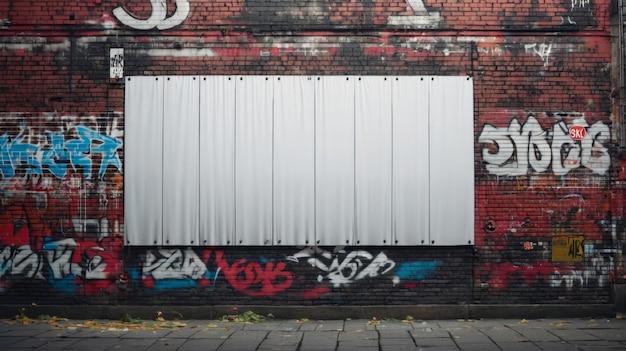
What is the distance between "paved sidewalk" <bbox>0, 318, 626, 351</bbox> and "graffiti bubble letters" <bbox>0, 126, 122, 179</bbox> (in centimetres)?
245

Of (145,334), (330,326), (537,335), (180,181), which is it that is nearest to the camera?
(537,335)

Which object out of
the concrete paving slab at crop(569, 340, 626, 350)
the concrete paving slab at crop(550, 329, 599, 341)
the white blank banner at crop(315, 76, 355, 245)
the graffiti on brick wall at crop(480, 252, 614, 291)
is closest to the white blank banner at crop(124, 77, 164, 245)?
the white blank banner at crop(315, 76, 355, 245)

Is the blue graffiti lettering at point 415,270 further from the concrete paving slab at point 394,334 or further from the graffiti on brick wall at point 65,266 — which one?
the graffiti on brick wall at point 65,266

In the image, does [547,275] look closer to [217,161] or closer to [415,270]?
[415,270]

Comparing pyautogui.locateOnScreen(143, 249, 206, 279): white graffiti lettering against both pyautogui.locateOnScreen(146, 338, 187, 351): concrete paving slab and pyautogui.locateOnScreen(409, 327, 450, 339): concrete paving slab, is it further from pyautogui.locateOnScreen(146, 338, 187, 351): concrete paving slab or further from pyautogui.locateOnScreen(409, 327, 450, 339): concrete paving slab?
pyautogui.locateOnScreen(409, 327, 450, 339): concrete paving slab

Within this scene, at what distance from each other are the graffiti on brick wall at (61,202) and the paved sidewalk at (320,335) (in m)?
0.84

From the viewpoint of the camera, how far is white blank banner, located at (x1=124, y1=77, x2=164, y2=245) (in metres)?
10.9

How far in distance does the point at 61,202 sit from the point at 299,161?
3.96 m

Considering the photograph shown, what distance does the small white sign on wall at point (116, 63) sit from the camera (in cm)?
1100

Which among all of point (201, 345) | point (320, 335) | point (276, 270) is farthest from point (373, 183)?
point (201, 345)

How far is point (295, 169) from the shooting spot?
10820 mm

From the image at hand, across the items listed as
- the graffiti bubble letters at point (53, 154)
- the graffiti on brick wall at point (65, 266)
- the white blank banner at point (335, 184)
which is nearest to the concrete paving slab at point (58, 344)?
the graffiti on brick wall at point (65, 266)

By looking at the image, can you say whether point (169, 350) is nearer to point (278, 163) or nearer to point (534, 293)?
point (278, 163)

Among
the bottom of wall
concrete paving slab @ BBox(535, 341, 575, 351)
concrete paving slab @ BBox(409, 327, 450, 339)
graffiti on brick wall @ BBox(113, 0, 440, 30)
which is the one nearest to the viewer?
concrete paving slab @ BBox(535, 341, 575, 351)
